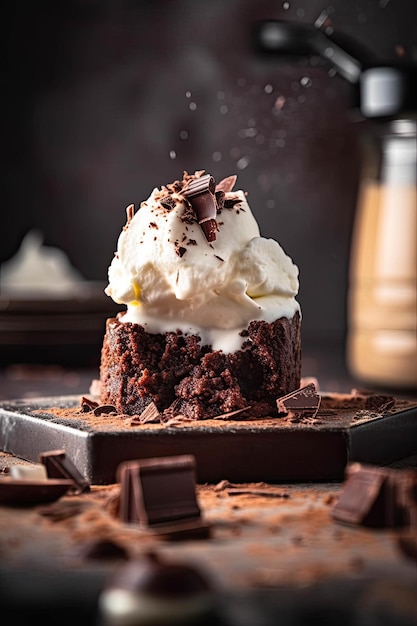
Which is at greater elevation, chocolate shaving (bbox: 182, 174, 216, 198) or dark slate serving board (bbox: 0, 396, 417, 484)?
chocolate shaving (bbox: 182, 174, 216, 198)

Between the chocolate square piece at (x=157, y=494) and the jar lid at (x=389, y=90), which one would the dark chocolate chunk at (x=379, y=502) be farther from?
the jar lid at (x=389, y=90)

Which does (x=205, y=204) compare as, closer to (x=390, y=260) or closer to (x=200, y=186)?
(x=200, y=186)

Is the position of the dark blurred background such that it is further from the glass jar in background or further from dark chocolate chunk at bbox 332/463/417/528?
dark chocolate chunk at bbox 332/463/417/528

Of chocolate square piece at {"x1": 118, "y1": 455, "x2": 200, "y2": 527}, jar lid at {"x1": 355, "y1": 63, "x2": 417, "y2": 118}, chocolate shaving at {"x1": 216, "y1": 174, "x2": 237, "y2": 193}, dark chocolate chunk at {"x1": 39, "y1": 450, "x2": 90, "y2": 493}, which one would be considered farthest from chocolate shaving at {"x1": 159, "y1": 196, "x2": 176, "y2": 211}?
jar lid at {"x1": 355, "y1": 63, "x2": 417, "y2": 118}

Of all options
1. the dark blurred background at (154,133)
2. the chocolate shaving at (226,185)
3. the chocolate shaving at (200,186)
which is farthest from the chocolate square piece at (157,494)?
the dark blurred background at (154,133)

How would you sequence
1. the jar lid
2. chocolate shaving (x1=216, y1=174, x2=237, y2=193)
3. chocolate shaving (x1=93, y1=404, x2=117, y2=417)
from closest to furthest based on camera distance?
chocolate shaving (x1=93, y1=404, x2=117, y2=417)
chocolate shaving (x1=216, y1=174, x2=237, y2=193)
the jar lid

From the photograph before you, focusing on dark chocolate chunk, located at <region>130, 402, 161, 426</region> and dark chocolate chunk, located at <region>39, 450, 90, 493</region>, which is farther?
dark chocolate chunk, located at <region>130, 402, 161, 426</region>

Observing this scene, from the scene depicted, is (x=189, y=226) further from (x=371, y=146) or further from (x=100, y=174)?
(x=100, y=174)
